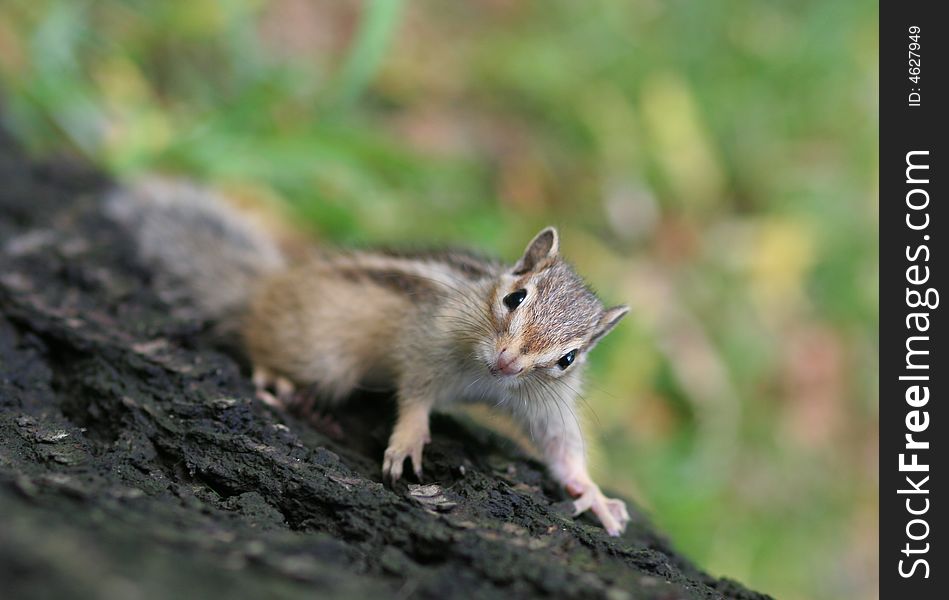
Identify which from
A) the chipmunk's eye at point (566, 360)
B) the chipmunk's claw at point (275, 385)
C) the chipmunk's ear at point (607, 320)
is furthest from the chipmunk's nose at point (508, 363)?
the chipmunk's claw at point (275, 385)

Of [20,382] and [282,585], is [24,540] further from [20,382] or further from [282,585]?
[20,382]

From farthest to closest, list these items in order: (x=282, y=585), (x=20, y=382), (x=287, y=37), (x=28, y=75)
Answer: (x=287, y=37), (x=28, y=75), (x=20, y=382), (x=282, y=585)

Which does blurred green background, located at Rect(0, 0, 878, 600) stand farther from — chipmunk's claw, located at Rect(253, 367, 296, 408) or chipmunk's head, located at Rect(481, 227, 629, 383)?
chipmunk's claw, located at Rect(253, 367, 296, 408)

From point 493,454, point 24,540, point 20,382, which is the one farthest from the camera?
point 493,454

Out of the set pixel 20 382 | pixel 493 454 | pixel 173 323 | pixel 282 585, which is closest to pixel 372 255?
pixel 173 323
